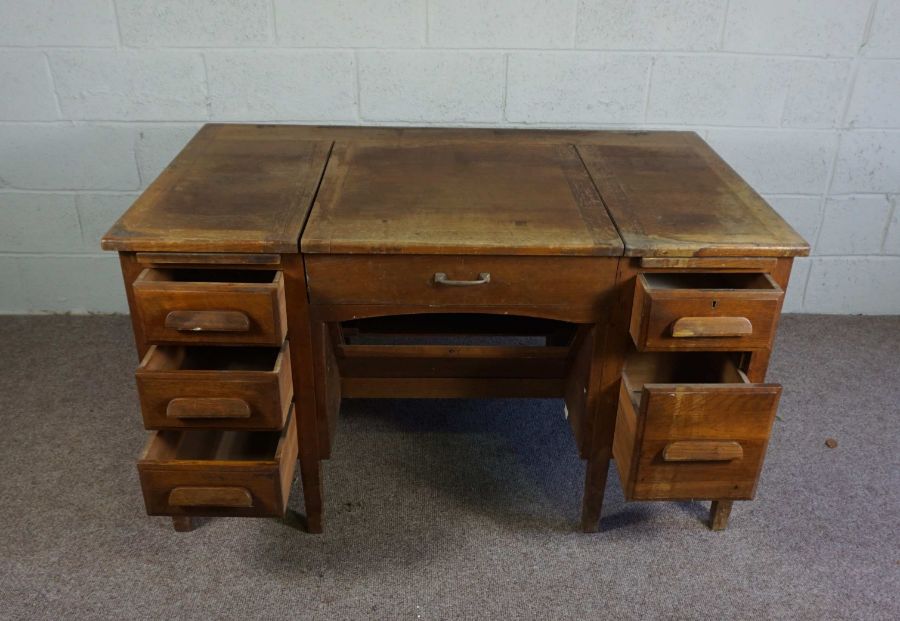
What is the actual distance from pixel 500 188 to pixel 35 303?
1654 mm

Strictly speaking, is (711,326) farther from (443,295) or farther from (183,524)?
(183,524)

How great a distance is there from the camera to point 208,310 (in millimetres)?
1376

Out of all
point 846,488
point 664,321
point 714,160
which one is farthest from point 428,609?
point 714,160

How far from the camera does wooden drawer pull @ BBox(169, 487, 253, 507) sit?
4.63 feet

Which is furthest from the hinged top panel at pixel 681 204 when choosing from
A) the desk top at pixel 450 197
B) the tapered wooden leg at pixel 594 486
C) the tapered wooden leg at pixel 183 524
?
the tapered wooden leg at pixel 183 524

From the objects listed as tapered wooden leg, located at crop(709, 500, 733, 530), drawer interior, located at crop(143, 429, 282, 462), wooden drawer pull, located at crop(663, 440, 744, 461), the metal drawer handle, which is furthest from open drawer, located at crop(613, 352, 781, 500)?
drawer interior, located at crop(143, 429, 282, 462)

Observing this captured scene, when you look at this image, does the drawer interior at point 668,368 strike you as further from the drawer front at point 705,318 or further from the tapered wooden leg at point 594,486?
the drawer front at point 705,318

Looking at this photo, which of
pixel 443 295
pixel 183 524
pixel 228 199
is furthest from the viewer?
pixel 183 524

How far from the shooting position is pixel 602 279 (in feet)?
4.83

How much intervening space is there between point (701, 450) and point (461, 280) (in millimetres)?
534

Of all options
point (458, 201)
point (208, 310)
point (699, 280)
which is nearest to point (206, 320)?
point (208, 310)

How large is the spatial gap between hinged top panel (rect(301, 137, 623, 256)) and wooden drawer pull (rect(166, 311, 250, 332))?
0.57 ft

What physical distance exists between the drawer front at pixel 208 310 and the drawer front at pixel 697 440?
2.23 feet

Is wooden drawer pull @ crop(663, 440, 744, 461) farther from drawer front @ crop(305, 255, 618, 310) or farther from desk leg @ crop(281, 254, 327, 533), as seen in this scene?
desk leg @ crop(281, 254, 327, 533)
